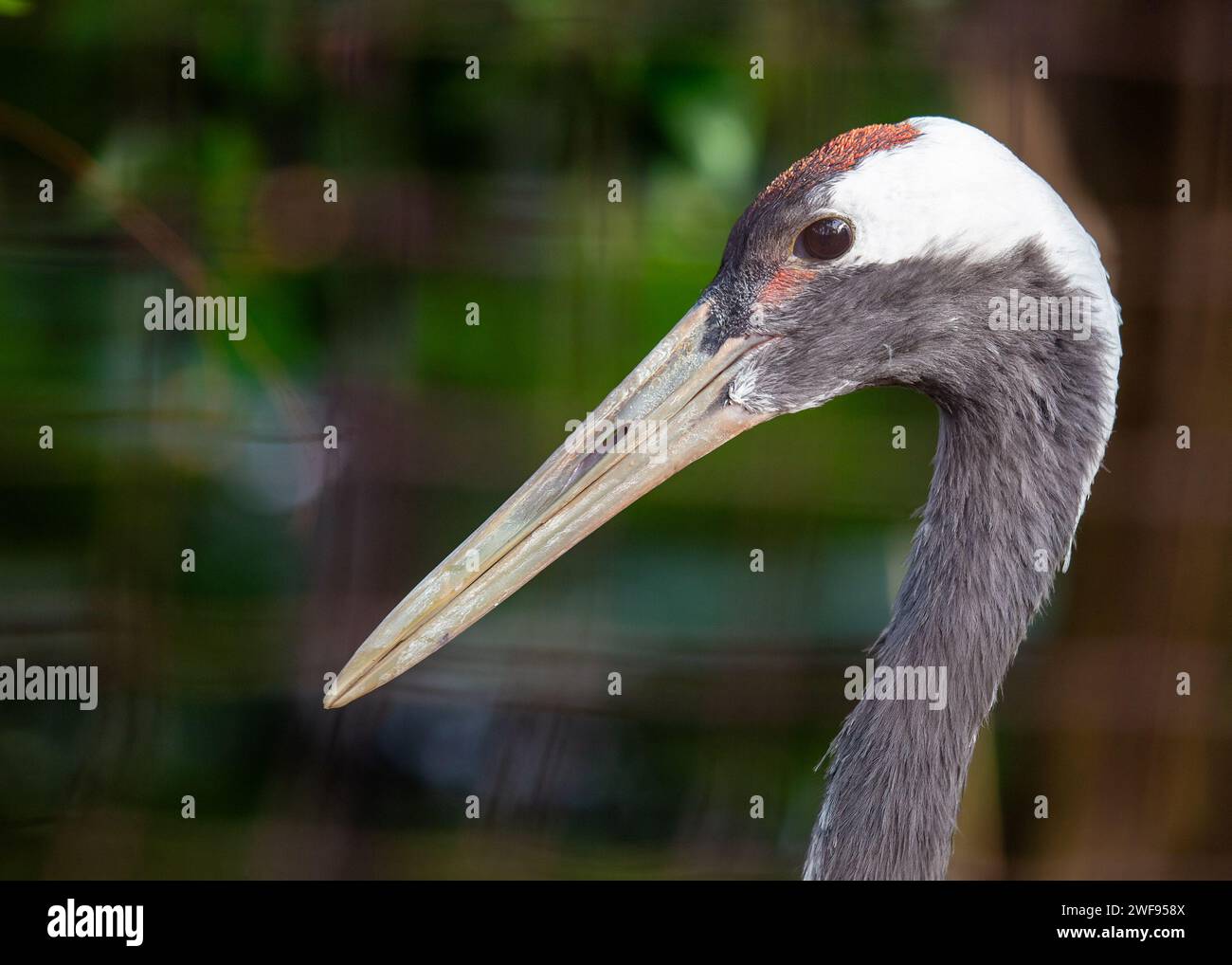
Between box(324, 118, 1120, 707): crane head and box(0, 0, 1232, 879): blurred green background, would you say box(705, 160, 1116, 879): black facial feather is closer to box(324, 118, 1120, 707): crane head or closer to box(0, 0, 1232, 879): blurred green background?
box(324, 118, 1120, 707): crane head

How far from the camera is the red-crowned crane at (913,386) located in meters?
1.00

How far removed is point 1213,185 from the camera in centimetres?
173

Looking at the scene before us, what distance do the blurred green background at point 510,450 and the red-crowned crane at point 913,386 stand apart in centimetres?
62

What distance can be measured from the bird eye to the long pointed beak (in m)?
0.11

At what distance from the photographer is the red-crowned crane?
1.00 meters

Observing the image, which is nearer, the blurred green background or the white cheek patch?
the white cheek patch

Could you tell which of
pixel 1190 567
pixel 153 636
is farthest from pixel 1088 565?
pixel 153 636

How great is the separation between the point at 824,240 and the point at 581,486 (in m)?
0.32

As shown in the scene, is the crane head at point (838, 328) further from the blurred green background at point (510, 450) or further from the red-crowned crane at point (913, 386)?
the blurred green background at point (510, 450)

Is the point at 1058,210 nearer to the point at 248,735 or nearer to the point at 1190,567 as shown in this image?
the point at 1190,567

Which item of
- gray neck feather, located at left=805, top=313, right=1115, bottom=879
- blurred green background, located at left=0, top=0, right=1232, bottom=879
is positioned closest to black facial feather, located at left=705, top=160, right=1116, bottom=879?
gray neck feather, located at left=805, top=313, right=1115, bottom=879

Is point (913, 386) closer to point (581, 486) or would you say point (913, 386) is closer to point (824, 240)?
point (824, 240)

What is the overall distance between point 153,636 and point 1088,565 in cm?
150

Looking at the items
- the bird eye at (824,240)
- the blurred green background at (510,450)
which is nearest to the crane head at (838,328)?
the bird eye at (824,240)
